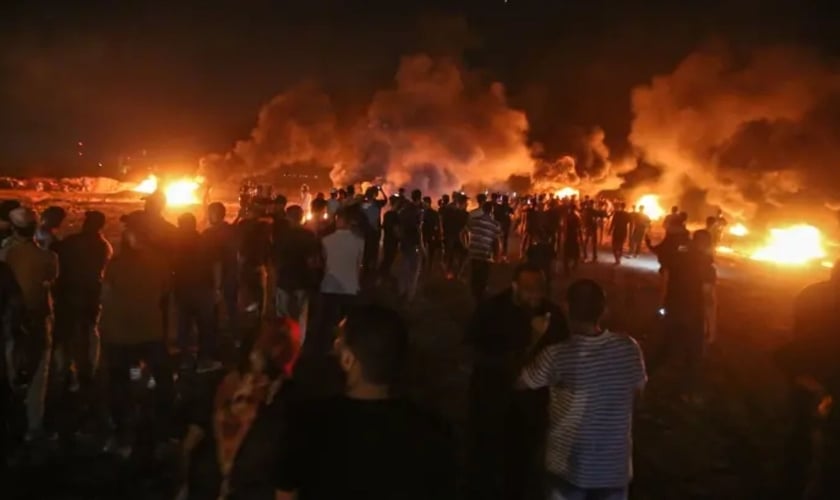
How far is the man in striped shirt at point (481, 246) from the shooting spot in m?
11.0

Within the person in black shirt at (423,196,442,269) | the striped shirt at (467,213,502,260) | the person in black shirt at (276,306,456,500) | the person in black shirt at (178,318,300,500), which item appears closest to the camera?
the person in black shirt at (276,306,456,500)

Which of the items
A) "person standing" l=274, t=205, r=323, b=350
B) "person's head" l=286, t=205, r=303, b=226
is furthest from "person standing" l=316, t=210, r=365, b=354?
"person's head" l=286, t=205, r=303, b=226

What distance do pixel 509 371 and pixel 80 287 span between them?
389 cm

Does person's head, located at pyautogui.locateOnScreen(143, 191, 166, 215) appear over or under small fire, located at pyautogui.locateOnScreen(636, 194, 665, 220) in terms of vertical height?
under

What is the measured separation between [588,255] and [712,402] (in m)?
13.5

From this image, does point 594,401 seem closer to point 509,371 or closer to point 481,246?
point 509,371

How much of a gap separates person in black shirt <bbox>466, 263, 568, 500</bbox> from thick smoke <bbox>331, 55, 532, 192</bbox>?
32.9m

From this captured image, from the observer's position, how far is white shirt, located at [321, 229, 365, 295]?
27.2ft

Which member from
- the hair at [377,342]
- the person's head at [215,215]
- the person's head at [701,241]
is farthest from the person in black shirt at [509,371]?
the person's head at [215,215]

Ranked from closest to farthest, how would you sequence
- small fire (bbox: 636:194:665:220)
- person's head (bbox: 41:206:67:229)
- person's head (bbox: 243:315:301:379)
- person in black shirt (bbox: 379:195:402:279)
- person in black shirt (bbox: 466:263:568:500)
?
person's head (bbox: 243:315:301:379), person in black shirt (bbox: 466:263:568:500), person's head (bbox: 41:206:67:229), person in black shirt (bbox: 379:195:402:279), small fire (bbox: 636:194:665:220)

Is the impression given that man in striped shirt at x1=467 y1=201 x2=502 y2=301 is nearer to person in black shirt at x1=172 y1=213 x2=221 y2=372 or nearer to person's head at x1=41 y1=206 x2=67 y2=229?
person in black shirt at x1=172 y1=213 x2=221 y2=372

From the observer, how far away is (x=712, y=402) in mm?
8453

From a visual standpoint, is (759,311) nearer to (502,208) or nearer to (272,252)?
(502,208)

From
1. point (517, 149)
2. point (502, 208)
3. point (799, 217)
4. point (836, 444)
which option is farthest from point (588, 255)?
point (517, 149)
